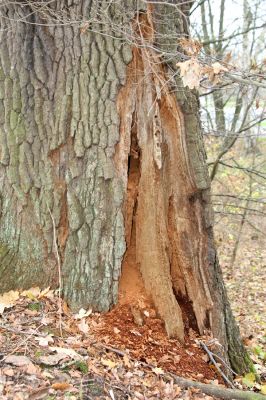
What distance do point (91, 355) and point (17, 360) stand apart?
0.54m

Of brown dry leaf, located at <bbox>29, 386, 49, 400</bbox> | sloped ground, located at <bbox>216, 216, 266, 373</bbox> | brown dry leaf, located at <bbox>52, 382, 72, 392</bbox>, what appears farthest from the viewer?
sloped ground, located at <bbox>216, 216, 266, 373</bbox>

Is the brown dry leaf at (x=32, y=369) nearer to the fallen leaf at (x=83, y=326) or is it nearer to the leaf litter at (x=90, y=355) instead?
the leaf litter at (x=90, y=355)

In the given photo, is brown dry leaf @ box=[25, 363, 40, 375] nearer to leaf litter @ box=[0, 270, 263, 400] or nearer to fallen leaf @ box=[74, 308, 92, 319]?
leaf litter @ box=[0, 270, 263, 400]

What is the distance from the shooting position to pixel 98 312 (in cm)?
360

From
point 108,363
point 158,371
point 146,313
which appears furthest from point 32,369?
point 146,313

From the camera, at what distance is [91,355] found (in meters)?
3.10

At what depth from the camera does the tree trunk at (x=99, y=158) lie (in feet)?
11.9

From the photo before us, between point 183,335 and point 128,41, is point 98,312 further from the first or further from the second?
point 128,41

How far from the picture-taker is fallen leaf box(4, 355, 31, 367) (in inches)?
109

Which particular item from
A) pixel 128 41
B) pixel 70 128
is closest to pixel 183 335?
pixel 70 128

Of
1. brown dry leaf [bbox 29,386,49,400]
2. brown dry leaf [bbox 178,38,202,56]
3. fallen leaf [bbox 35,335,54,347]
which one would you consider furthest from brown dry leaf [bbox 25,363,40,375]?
brown dry leaf [bbox 178,38,202,56]

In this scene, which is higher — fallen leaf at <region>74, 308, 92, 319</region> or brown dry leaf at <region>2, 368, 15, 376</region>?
fallen leaf at <region>74, 308, 92, 319</region>

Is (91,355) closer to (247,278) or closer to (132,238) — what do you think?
(132,238)

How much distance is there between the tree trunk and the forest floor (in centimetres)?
15
